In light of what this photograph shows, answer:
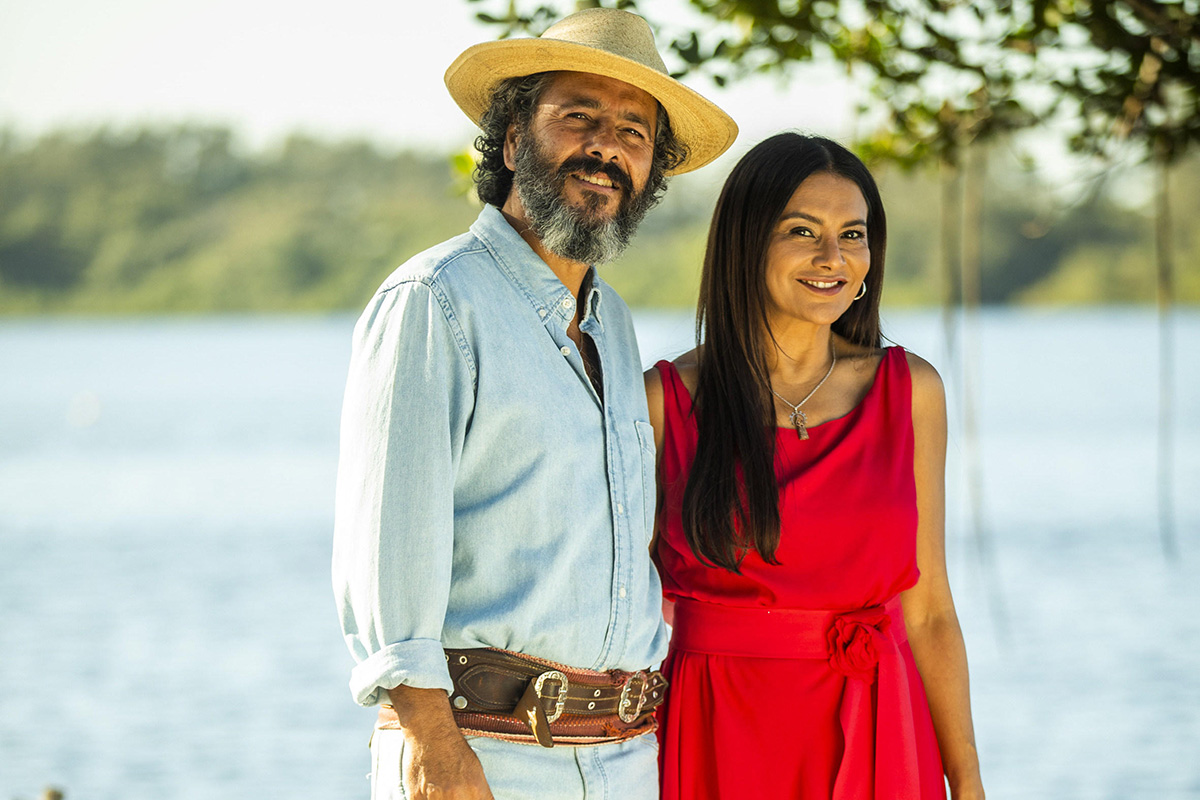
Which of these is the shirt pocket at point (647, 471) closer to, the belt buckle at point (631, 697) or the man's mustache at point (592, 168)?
the belt buckle at point (631, 697)

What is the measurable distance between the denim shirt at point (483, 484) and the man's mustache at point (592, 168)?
0.15m

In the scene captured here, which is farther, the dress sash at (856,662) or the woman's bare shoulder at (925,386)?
the woman's bare shoulder at (925,386)

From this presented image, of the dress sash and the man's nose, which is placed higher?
the man's nose

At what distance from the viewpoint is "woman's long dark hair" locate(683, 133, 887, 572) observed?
2.60m

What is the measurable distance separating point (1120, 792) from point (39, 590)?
10.9 m

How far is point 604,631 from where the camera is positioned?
2.22 meters

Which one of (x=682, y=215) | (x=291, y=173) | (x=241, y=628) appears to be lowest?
(x=241, y=628)

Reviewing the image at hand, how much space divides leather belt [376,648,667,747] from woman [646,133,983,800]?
1.52 ft

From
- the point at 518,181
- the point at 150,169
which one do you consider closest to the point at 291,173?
the point at 150,169

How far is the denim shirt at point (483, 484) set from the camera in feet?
6.67

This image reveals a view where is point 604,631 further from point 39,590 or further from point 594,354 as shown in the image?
point 39,590

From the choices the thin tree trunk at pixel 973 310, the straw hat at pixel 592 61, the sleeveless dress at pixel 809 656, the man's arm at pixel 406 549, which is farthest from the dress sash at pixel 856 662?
the straw hat at pixel 592 61

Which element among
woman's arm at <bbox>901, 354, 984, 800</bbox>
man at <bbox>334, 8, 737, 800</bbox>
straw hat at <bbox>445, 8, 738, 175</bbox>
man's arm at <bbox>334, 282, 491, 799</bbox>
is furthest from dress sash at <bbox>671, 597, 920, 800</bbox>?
straw hat at <bbox>445, 8, 738, 175</bbox>

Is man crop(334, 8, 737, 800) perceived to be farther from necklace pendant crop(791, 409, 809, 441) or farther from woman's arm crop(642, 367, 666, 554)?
necklace pendant crop(791, 409, 809, 441)
